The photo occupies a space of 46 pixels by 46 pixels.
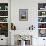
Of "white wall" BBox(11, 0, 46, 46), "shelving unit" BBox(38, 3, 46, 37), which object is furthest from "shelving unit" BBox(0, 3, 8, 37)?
"shelving unit" BBox(38, 3, 46, 37)

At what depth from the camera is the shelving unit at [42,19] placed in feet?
20.8

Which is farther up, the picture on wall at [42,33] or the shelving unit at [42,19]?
the shelving unit at [42,19]

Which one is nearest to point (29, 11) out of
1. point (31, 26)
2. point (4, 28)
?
point (31, 26)

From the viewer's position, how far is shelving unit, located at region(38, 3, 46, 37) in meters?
6.35

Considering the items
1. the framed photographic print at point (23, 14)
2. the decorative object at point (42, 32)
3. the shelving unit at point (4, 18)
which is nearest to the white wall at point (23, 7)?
the framed photographic print at point (23, 14)

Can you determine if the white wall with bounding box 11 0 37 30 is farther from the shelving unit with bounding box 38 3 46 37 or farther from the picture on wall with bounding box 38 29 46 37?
the picture on wall with bounding box 38 29 46 37

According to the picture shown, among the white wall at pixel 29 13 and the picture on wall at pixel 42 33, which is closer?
the white wall at pixel 29 13

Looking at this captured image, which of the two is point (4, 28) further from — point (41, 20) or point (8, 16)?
point (41, 20)

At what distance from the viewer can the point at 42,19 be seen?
6.40 metres

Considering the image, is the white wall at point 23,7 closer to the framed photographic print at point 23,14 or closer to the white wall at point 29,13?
the white wall at point 29,13

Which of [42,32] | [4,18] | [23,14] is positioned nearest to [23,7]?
[23,14]

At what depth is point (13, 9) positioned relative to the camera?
6.24 metres

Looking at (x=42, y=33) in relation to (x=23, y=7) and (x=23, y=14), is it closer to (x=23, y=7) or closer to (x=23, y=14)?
(x=23, y=14)

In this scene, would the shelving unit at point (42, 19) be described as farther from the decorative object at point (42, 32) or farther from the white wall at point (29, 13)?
the white wall at point (29, 13)
